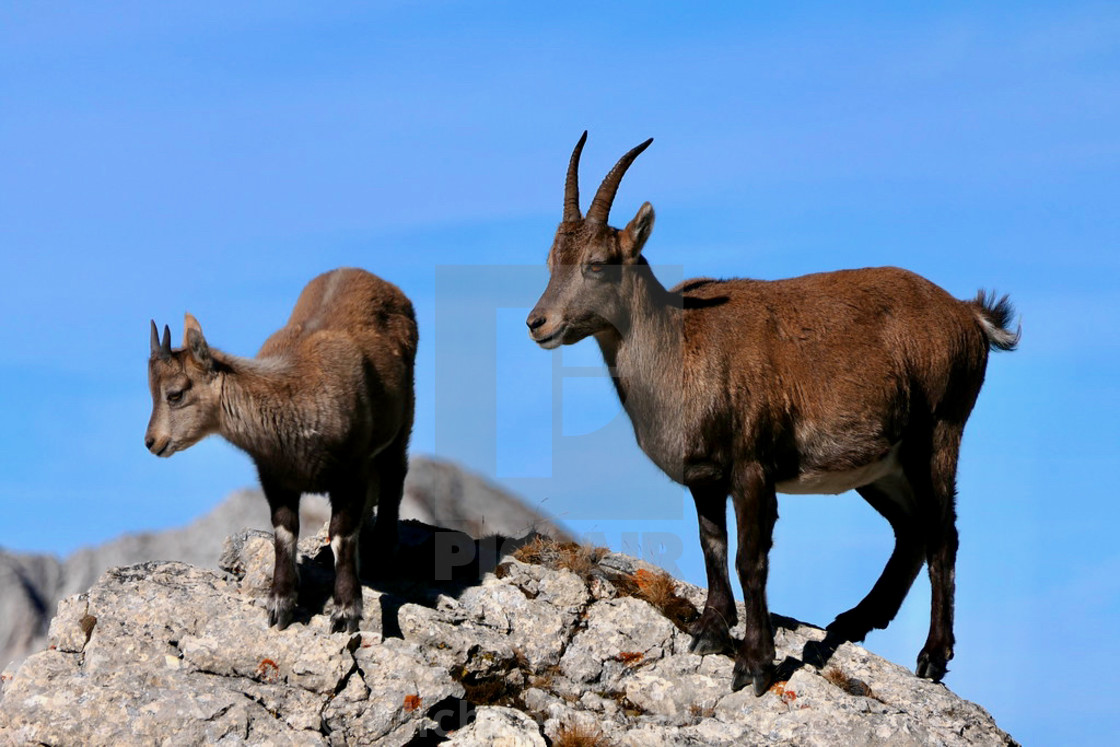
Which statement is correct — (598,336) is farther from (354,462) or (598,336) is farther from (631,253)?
(354,462)

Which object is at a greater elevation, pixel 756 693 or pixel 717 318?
pixel 717 318

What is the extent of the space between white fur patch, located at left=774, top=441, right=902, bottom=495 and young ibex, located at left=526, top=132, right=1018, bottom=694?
0.03 meters

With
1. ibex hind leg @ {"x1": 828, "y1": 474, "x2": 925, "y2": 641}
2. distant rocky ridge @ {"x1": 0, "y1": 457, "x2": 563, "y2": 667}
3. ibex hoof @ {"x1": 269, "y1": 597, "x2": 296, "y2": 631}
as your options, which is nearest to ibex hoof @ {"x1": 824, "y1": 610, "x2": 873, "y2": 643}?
ibex hind leg @ {"x1": 828, "y1": 474, "x2": 925, "y2": 641}

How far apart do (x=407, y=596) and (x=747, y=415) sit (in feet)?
13.5

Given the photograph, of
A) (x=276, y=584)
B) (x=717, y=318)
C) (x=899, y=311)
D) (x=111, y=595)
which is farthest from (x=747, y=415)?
(x=111, y=595)

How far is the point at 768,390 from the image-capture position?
45.9 ft

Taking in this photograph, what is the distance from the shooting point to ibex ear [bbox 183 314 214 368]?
1337 centimetres

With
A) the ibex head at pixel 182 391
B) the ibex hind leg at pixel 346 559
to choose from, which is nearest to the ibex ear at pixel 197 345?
the ibex head at pixel 182 391

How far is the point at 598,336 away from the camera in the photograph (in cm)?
1420

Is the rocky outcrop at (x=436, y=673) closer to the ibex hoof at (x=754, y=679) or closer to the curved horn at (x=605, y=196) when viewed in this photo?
the ibex hoof at (x=754, y=679)

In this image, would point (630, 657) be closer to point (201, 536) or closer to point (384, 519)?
point (384, 519)

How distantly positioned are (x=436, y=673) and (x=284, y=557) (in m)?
1.97

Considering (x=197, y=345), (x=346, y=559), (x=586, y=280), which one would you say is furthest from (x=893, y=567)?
(x=197, y=345)

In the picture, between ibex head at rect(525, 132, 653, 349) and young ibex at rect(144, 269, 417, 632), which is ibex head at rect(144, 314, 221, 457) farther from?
A: ibex head at rect(525, 132, 653, 349)
